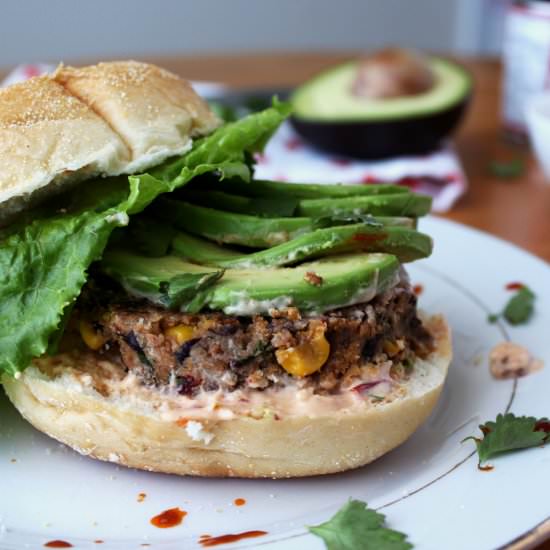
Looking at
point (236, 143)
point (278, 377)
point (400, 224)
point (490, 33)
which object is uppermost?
point (236, 143)

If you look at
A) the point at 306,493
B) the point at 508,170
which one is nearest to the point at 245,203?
the point at 306,493

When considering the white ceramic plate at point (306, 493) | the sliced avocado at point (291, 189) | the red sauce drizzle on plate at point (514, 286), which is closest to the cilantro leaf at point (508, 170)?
the red sauce drizzle on plate at point (514, 286)

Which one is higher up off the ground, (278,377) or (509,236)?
(278,377)

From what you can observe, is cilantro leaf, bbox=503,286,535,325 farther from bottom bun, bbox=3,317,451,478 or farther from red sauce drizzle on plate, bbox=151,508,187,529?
red sauce drizzle on plate, bbox=151,508,187,529

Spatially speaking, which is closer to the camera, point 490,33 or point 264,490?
point 264,490

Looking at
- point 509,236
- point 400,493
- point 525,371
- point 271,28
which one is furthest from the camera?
point 271,28

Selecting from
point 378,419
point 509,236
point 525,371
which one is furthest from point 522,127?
point 378,419

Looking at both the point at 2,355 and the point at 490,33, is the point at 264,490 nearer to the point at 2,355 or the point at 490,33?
the point at 2,355
